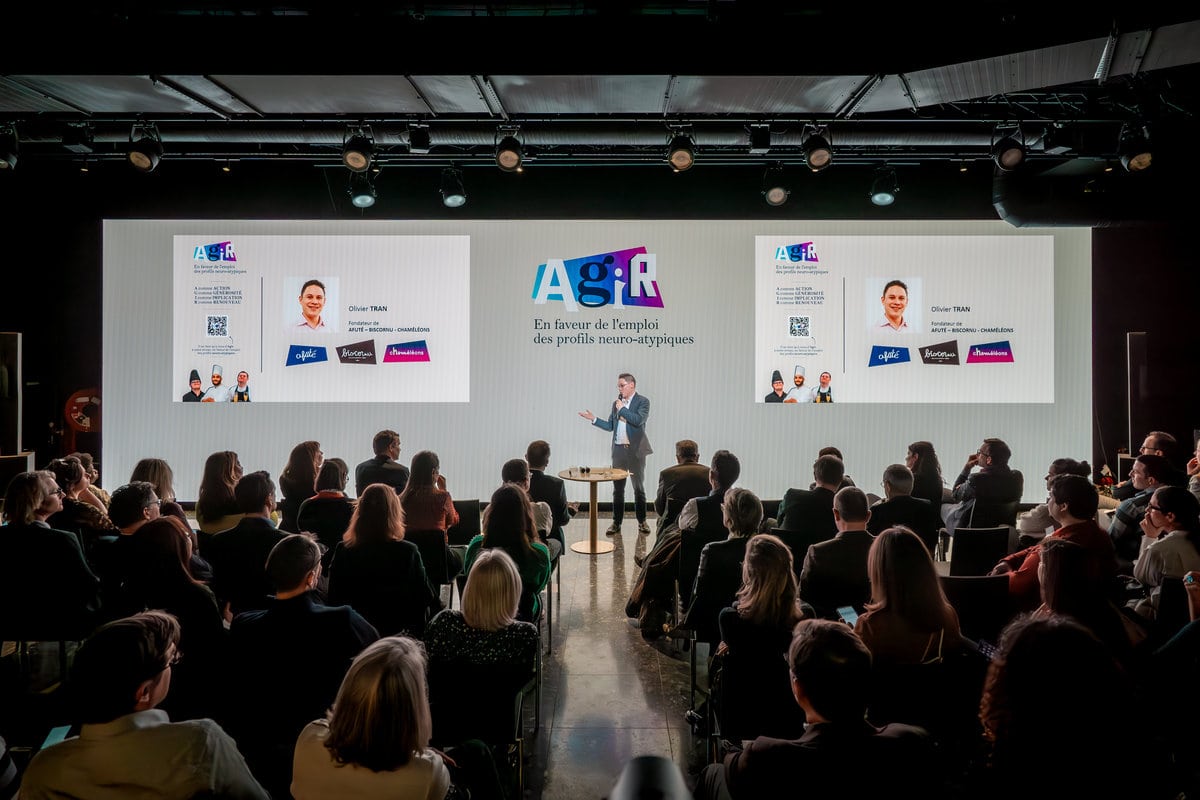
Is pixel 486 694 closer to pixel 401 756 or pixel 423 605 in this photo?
pixel 401 756

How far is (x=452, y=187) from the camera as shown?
6.95m

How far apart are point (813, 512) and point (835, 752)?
2706 millimetres

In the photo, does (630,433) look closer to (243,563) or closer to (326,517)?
(326,517)

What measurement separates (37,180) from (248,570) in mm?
7100

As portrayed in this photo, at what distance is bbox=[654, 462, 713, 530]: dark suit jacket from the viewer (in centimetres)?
510

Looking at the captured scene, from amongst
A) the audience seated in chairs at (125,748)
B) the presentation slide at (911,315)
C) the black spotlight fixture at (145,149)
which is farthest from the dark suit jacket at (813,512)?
the black spotlight fixture at (145,149)

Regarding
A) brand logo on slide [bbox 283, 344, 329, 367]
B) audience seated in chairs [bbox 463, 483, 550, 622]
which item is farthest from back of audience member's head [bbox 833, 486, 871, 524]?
brand logo on slide [bbox 283, 344, 329, 367]

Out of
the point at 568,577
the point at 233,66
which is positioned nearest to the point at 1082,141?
the point at 568,577

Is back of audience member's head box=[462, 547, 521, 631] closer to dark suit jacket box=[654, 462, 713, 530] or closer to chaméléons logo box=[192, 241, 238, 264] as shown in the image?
dark suit jacket box=[654, 462, 713, 530]

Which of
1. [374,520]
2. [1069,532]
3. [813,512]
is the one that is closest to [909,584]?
[1069,532]

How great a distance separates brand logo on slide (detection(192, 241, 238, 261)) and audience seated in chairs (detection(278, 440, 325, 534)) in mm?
4075

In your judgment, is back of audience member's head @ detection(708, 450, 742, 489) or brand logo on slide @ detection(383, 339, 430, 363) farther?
brand logo on slide @ detection(383, 339, 430, 363)

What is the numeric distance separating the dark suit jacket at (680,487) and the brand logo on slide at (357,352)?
4.00 m

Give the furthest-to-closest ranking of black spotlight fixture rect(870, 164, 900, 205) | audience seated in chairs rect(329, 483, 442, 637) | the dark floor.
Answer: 1. black spotlight fixture rect(870, 164, 900, 205)
2. audience seated in chairs rect(329, 483, 442, 637)
3. the dark floor
